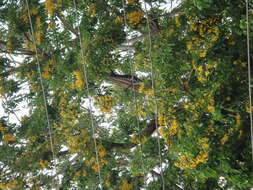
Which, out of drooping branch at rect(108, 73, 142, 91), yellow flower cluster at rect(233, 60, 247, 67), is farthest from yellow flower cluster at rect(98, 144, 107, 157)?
yellow flower cluster at rect(233, 60, 247, 67)

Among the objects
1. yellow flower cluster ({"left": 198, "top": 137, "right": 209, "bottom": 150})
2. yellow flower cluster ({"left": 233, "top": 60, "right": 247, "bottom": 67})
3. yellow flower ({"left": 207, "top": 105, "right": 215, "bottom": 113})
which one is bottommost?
yellow flower cluster ({"left": 198, "top": 137, "right": 209, "bottom": 150})

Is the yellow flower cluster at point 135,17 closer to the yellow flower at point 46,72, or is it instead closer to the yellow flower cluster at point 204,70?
the yellow flower cluster at point 204,70

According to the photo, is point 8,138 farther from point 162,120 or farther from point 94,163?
point 162,120

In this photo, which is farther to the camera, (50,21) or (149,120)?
(149,120)

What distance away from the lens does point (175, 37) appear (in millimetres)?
3996

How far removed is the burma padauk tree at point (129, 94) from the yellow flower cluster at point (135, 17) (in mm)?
12

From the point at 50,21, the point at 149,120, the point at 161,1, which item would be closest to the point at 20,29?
Result: the point at 50,21

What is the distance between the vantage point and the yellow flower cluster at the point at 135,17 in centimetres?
433

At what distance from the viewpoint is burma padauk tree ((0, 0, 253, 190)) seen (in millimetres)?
3324

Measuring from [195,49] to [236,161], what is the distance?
3.72 feet

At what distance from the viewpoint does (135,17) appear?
434cm

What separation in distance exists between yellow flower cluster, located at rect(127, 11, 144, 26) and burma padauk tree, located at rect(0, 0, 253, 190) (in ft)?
0.04

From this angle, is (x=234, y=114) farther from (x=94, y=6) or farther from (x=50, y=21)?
(x=50, y=21)

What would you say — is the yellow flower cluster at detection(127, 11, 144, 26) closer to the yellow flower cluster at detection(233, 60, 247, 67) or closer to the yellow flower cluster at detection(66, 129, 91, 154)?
the yellow flower cluster at detection(233, 60, 247, 67)
